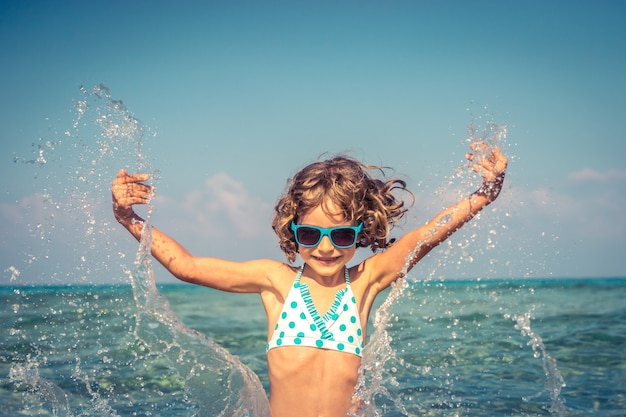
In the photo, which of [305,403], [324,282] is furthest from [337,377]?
[324,282]

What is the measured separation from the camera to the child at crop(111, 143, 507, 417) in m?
3.67

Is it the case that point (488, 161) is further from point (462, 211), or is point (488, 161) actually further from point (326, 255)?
point (326, 255)

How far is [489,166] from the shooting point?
3.58m

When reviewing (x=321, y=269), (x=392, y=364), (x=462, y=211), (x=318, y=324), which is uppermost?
(x=462, y=211)

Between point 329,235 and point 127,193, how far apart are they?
3.58ft

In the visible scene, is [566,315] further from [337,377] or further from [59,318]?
[337,377]

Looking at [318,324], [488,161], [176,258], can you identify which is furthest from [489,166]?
[176,258]

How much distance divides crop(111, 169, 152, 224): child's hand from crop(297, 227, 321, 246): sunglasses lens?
85 cm

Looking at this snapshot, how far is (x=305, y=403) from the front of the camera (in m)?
3.68

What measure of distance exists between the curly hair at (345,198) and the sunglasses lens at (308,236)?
13 centimetres

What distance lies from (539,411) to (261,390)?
214 cm

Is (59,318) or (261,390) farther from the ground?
(59,318)

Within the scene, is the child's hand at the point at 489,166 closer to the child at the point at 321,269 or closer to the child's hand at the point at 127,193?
the child at the point at 321,269

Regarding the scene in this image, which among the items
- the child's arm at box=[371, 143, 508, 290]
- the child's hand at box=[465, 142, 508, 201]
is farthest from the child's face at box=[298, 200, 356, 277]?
the child's hand at box=[465, 142, 508, 201]
